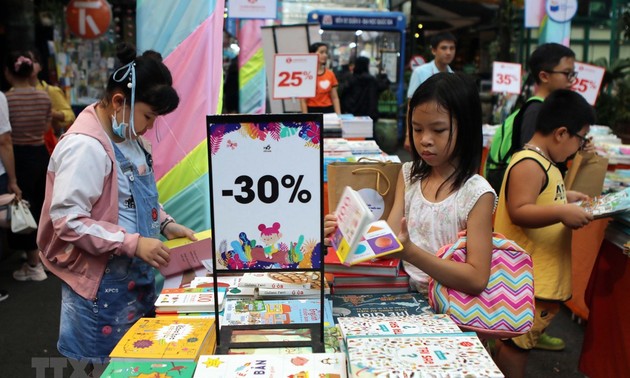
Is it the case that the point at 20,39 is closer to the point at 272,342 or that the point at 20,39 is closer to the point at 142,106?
the point at 142,106

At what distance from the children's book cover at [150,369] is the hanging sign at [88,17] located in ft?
24.1

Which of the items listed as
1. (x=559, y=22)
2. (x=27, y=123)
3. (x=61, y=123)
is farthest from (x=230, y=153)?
(x=559, y=22)

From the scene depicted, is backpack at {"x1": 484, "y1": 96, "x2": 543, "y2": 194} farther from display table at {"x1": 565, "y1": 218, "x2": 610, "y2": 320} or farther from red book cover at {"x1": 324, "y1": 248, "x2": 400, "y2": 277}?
red book cover at {"x1": 324, "y1": 248, "x2": 400, "y2": 277}

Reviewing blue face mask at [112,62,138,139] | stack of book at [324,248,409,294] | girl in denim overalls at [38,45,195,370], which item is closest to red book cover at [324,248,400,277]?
stack of book at [324,248,409,294]

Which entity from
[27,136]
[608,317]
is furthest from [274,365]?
[27,136]

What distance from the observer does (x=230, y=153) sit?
5.06ft

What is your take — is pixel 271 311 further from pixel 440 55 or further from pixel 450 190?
pixel 440 55

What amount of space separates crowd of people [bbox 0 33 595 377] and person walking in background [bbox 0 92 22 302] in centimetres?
256

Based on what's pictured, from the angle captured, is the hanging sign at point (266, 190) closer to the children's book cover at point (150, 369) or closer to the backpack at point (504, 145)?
the children's book cover at point (150, 369)

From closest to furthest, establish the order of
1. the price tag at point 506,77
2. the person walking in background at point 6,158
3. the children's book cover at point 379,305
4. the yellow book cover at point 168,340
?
the yellow book cover at point 168,340 → the children's book cover at point 379,305 → the person walking in background at point 6,158 → the price tag at point 506,77

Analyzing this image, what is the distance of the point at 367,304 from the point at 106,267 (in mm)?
1048

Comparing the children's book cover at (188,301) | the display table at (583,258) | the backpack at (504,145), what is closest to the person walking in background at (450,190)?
the children's book cover at (188,301)

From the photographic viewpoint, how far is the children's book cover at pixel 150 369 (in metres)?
1.39

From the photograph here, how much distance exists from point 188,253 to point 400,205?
3.15 feet
